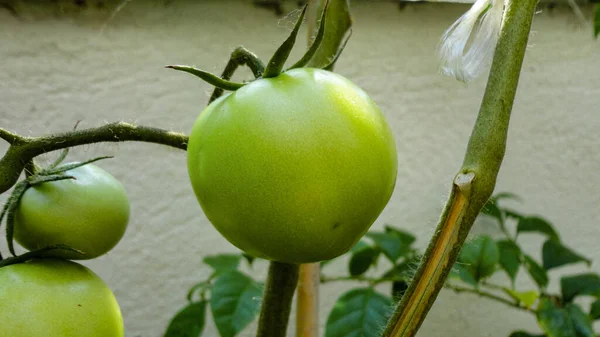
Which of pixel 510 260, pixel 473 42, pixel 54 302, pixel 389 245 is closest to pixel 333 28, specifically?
pixel 473 42

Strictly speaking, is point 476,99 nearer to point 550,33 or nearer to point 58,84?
point 550,33

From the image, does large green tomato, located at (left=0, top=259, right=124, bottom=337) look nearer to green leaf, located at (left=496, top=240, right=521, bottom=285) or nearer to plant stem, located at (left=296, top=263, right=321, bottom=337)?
plant stem, located at (left=296, top=263, right=321, bottom=337)

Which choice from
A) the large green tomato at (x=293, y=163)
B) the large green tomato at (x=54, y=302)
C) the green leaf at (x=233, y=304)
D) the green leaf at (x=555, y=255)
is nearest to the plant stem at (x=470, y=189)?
the large green tomato at (x=293, y=163)

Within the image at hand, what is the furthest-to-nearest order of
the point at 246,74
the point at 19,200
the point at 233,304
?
the point at 246,74 → the point at 233,304 → the point at 19,200

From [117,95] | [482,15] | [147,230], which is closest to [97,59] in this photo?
[117,95]

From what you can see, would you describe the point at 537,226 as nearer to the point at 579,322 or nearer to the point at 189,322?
the point at 579,322

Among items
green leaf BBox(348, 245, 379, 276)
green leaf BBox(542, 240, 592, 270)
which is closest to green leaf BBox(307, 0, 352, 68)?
green leaf BBox(348, 245, 379, 276)
